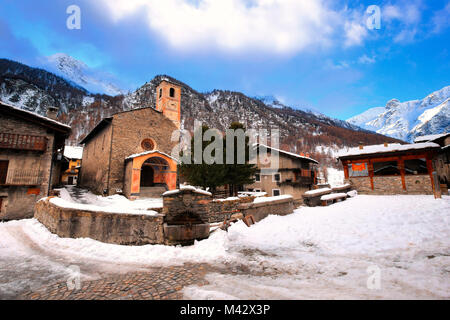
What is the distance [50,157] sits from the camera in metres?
14.3

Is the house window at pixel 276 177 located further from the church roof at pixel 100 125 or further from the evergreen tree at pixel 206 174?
the church roof at pixel 100 125

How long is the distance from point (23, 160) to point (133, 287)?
15724 millimetres

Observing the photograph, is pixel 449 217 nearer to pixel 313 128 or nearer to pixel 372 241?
pixel 372 241

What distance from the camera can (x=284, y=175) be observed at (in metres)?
25.6

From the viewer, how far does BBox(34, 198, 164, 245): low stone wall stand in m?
6.32

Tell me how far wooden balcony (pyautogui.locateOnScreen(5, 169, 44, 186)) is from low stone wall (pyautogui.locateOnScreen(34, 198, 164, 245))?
9974 millimetres

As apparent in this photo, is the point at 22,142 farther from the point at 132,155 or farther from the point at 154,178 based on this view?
the point at 154,178

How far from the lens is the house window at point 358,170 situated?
18.9 metres

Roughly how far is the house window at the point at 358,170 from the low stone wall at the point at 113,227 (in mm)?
19350

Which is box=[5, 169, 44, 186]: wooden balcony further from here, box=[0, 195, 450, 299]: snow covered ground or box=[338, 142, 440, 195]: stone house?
box=[338, 142, 440, 195]: stone house
